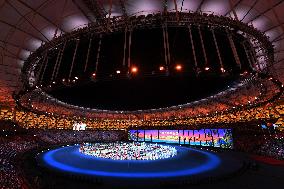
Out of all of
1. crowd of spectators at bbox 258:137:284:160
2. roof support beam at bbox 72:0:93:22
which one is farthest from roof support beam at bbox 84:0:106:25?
crowd of spectators at bbox 258:137:284:160

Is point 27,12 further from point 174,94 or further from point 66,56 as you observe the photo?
point 174,94

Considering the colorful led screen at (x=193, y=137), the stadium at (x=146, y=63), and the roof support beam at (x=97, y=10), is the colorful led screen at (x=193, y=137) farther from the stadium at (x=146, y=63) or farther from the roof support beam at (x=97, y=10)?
the roof support beam at (x=97, y=10)

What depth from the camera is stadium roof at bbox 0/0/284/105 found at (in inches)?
649

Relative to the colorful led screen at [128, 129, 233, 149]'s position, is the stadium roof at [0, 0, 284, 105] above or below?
above

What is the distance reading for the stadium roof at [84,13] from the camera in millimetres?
16484

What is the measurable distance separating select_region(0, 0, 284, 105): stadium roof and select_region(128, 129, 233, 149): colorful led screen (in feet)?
44.0

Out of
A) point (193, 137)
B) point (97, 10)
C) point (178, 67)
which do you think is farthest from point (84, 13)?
point (193, 137)

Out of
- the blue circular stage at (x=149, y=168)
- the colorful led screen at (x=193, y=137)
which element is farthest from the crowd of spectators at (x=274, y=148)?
the blue circular stage at (x=149, y=168)

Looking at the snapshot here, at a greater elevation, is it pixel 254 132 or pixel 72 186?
pixel 254 132

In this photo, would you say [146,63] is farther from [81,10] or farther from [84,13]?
[81,10]

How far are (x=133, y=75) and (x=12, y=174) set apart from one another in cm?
920

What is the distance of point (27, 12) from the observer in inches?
684

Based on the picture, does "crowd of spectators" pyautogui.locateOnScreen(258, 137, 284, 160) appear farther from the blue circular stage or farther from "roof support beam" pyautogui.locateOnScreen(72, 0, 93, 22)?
"roof support beam" pyautogui.locateOnScreen(72, 0, 93, 22)

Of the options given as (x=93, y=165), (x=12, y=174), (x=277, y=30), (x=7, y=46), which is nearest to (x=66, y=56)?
(x=7, y=46)
